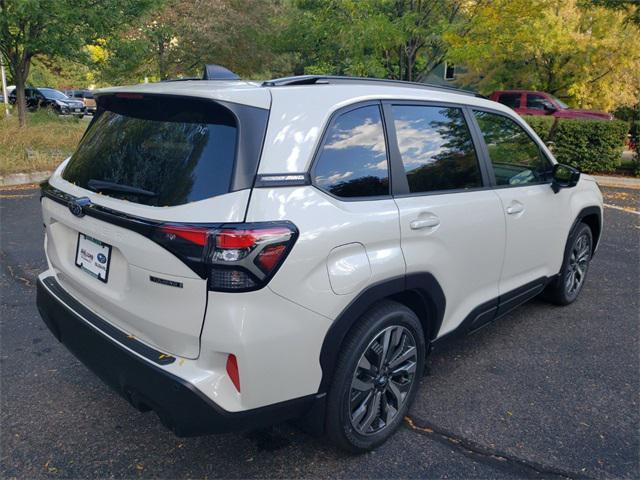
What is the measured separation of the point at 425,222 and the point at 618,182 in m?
11.3

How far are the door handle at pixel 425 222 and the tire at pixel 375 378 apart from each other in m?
0.40

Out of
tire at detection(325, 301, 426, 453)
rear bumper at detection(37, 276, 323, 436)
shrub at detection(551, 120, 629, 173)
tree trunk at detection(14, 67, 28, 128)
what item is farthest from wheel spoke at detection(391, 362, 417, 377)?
tree trunk at detection(14, 67, 28, 128)

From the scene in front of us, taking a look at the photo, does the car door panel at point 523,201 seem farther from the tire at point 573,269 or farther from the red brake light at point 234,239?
the red brake light at point 234,239

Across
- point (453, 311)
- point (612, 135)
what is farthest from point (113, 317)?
point (612, 135)

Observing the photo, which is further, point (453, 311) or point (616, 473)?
point (453, 311)

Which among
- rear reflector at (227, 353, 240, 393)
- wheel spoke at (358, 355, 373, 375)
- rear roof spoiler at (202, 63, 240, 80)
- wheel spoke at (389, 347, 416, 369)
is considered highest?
rear roof spoiler at (202, 63, 240, 80)

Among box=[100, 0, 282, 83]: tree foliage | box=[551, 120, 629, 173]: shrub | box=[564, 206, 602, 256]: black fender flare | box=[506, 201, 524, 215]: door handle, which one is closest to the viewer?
box=[506, 201, 524, 215]: door handle

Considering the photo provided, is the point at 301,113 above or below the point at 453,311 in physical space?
above

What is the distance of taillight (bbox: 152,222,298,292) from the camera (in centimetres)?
197

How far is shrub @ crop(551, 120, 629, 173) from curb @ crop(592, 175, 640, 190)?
546 mm

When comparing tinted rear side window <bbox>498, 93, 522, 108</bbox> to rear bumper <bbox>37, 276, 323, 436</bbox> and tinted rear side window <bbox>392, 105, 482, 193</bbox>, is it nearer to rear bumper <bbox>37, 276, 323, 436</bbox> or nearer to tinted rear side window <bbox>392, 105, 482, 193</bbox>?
tinted rear side window <bbox>392, 105, 482, 193</bbox>

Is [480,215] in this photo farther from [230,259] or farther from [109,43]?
[109,43]

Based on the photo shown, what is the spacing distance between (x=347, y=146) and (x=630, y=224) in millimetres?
7070

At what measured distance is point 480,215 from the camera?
10.2 ft
